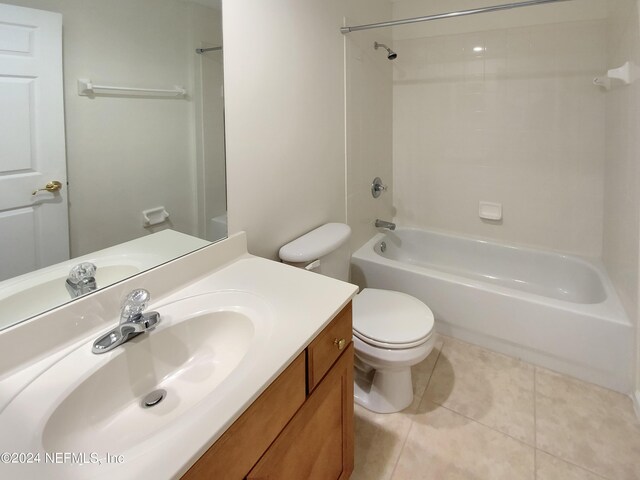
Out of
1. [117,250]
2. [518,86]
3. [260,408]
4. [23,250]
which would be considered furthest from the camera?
[518,86]

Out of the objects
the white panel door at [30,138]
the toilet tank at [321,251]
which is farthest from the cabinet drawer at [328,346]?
the white panel door at [30,138]

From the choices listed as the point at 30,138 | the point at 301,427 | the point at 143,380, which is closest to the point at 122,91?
the point at 30,138

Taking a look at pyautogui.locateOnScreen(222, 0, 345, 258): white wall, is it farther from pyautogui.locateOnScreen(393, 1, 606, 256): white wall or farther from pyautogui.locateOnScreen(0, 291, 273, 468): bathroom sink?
pyautogui.locateOnScreen(393, 1, 606, 256): white wall

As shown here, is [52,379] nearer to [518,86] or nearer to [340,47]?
[340,47]

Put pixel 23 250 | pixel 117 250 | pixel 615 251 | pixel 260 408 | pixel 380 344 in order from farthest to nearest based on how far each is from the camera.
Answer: pixel 615 251, pixel 380 344, pixel 117 250, pixel 23 250, pixel 260 408

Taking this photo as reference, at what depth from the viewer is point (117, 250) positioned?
3.33 feet

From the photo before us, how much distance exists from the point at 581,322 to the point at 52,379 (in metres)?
2.08

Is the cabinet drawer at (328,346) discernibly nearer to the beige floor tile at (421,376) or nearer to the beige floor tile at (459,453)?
the beige floor tile at (459,453)

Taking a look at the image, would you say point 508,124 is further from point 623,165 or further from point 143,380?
point 143,380

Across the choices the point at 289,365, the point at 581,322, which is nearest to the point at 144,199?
the point at 289,365

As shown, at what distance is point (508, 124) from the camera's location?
7.93 ft

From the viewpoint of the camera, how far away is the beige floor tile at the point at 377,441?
1356 millimetres

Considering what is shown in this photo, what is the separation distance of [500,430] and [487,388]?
0.86 ft

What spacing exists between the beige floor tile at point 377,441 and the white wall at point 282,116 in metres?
0.87
